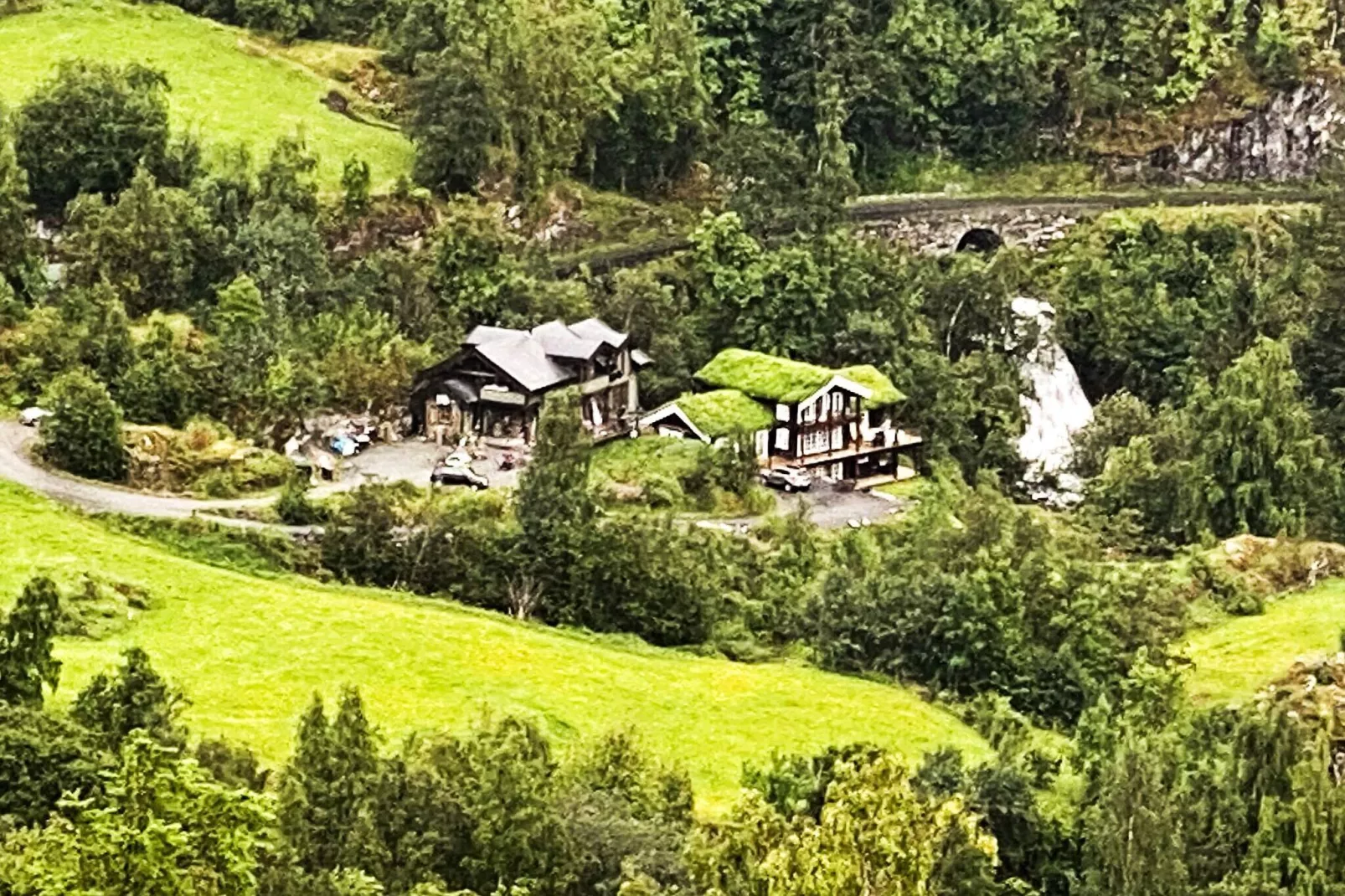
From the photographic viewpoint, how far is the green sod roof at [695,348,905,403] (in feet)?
198

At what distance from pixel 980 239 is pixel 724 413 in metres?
22.9

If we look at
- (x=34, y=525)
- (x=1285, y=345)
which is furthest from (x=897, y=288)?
(x=34, y=525)

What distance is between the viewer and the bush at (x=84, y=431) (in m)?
47.3

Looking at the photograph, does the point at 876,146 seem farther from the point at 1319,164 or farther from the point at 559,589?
the point at 559,589

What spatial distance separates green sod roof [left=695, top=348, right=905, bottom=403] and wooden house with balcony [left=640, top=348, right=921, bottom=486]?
0.02 metres

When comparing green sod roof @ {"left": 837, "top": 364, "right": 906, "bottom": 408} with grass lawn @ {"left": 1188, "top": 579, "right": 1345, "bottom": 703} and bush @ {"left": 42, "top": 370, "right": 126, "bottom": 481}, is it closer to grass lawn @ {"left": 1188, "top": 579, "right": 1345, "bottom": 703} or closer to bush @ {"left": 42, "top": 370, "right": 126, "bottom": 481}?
grass lawn @ {"left": 1188, "top": 579, "right": 1345, "bottom": 703}

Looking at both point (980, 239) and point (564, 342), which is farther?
point (980, 239)

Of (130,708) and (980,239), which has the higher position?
(980,239)

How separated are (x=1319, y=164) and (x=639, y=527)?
1903 inches

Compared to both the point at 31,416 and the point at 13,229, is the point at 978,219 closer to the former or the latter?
the point at 13,229

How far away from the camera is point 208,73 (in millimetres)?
74625

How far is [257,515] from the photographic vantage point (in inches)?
1848

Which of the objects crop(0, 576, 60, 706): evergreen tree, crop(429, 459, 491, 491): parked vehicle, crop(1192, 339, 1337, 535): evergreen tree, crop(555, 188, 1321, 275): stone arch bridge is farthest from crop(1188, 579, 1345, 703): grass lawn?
crop(555, 188, 1321, 275): stone arch bridge

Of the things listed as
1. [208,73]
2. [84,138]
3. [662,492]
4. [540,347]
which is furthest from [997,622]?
[208,73]
